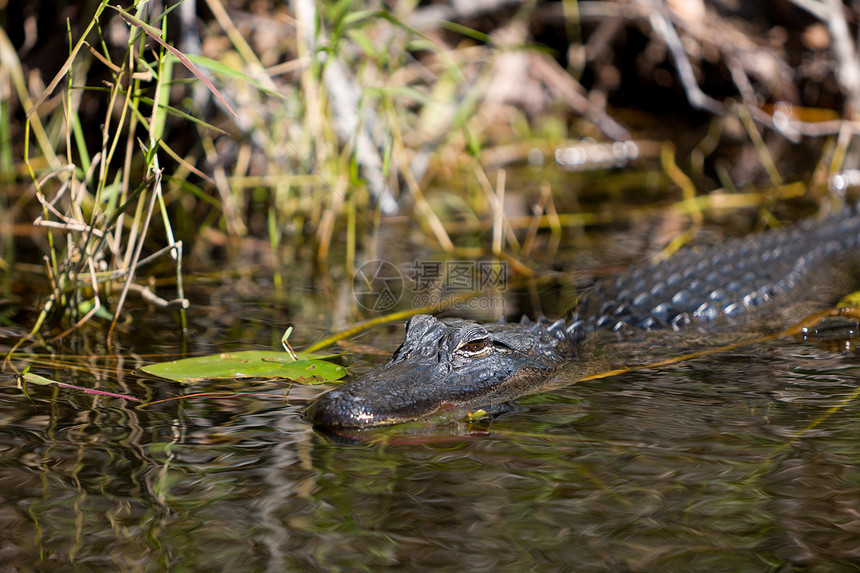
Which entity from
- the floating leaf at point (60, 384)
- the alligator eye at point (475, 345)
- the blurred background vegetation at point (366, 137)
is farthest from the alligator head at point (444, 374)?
the blurred background vegetation at point (366, 137)

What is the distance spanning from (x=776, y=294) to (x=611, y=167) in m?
3.53

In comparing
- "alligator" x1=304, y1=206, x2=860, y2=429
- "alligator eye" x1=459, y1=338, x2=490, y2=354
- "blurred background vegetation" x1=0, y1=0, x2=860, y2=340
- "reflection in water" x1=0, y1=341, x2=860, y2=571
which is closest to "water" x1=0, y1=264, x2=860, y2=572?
"reflection in water" x1=0, y1=341, x2=860, y2=571

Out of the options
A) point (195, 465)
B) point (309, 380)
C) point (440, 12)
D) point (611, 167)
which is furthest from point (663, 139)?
point (195, 465)

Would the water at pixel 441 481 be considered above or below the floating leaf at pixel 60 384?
below

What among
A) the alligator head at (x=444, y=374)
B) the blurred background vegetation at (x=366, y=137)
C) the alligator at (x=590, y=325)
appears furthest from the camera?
the blurred background vegetation at (x=366, y=137)

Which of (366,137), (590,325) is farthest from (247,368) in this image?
(366,137)

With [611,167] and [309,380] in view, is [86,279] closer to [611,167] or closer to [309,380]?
[309,380]

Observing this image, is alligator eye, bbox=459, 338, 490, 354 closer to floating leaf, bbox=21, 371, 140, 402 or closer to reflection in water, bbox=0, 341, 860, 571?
reflection in water, bbox=0, 341, 860, 571

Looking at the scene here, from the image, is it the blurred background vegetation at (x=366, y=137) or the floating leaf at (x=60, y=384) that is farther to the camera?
the blurred background vegetation at (x=366, y=137)

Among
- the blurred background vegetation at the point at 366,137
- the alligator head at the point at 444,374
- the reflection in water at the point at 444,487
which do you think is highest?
the blurred background vegetation at the point at 366,137

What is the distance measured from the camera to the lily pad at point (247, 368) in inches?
97.6

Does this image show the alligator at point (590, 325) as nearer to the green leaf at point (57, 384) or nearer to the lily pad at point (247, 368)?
the lily pad at point (247, 368)

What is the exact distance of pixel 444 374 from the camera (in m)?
2.54

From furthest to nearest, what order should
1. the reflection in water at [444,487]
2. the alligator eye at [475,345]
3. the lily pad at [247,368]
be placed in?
the alligator eye at [475,345] < the lily pad at [247,368] < the reflection in water at [444,487]
